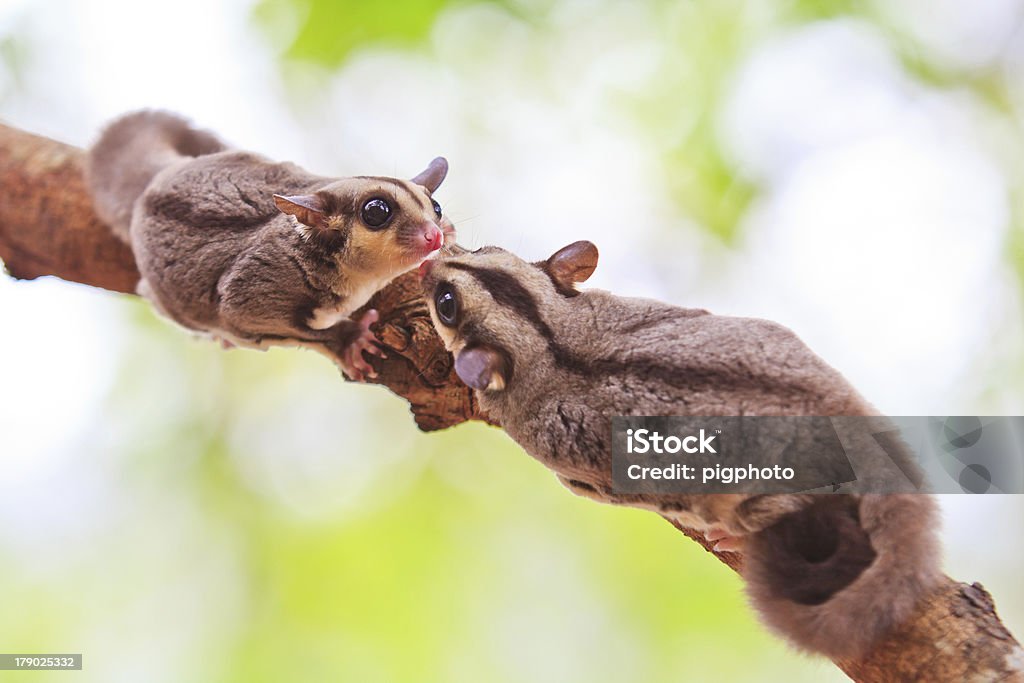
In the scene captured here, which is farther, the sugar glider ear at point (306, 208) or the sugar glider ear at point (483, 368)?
the sugar glider ear at point (306, 208)

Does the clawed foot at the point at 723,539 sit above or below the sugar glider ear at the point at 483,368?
below

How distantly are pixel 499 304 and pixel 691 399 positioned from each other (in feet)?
2.18

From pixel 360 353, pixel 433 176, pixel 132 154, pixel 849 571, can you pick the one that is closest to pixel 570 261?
pixel 433 176

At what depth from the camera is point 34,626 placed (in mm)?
4418

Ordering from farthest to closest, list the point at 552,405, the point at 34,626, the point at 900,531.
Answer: the point at 34,626, the point at 552,405, the point at 900,531

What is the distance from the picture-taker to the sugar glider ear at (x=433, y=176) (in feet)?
10.7

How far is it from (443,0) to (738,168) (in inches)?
81.9

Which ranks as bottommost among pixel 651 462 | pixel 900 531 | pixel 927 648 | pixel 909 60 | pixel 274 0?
pixel 927 648

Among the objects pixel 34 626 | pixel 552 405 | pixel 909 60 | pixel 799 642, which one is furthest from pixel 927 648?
pixel 34 626

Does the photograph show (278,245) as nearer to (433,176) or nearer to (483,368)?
(433,176)

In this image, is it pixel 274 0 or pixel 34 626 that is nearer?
pixel 34 626

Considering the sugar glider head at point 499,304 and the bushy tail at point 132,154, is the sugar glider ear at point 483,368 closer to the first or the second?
the sugar glider head at point 499,304

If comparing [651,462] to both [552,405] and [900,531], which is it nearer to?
[552,405]
